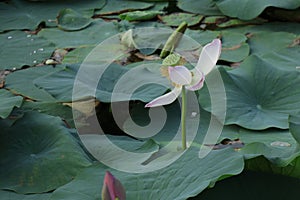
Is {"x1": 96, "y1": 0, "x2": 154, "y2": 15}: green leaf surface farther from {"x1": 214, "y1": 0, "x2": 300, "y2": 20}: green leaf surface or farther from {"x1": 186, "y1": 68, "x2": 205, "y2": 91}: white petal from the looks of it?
{"x1": 186, "y1": 68, "x2": 205, "y2": 91}: white petal

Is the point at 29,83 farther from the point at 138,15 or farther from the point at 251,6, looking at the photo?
the point at 251,6

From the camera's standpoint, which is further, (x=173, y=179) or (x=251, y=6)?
(x=251, y=6)

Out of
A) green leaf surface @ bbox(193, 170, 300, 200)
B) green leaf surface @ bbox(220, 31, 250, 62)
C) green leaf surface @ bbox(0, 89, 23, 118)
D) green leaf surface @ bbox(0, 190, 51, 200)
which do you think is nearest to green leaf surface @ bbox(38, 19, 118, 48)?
green leaf surface @ bbox(220, 31, 250, 62)

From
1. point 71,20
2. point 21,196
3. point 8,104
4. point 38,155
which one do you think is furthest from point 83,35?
point 21,196

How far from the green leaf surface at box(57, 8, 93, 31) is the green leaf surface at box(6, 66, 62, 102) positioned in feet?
1.46

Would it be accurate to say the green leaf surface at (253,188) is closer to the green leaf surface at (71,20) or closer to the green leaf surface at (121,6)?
the green leaf surface at (71,20)

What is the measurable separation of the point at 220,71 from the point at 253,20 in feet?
2.50

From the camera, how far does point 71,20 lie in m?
2.36

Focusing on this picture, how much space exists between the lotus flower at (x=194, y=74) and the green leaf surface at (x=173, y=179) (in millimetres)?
117

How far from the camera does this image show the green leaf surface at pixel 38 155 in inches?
49.3

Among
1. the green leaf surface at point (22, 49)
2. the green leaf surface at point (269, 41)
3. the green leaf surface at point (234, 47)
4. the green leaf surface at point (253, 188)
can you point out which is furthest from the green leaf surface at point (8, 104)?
the green leaf surface at point (269, 41)

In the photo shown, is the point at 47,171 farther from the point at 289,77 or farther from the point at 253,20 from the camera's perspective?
the point at 253,20

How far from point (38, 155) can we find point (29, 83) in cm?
52

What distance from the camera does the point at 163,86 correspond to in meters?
1.55
